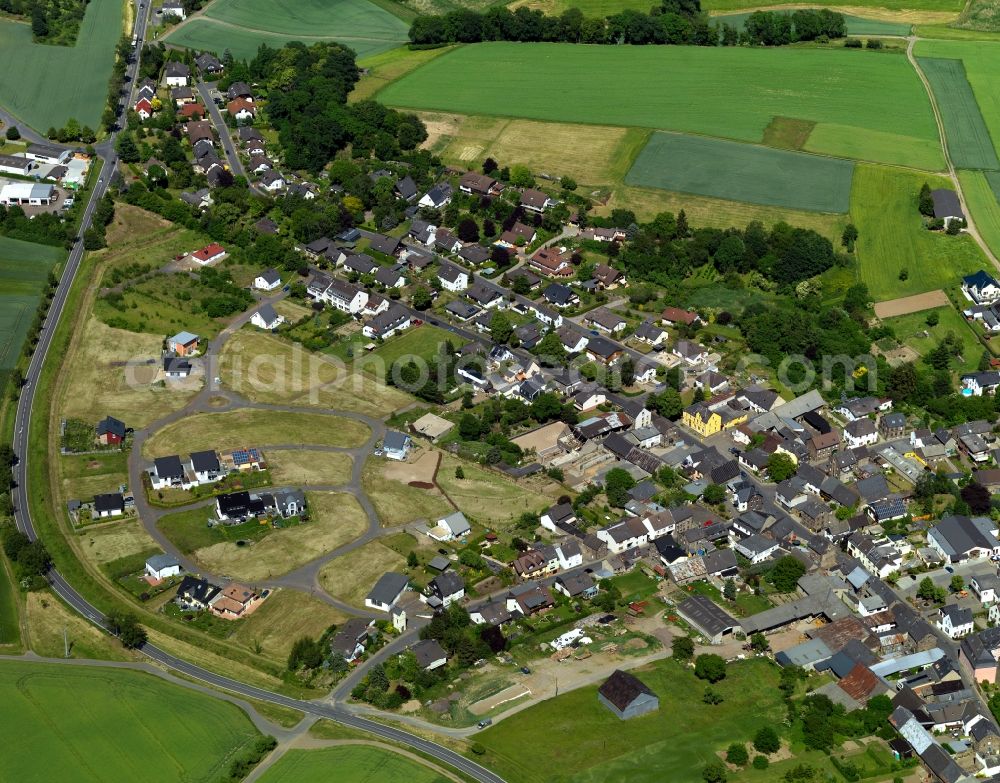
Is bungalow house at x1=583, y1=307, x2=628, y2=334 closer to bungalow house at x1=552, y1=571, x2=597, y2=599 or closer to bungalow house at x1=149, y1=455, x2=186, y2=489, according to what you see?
bungalow house at x1=552, y1=571, x2=597, y2=599

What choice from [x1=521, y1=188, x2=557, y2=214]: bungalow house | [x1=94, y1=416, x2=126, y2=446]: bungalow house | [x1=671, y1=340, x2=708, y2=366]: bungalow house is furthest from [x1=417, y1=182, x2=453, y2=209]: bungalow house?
[x1=94, y1=416, x2=126, y2=446]: bungalow house

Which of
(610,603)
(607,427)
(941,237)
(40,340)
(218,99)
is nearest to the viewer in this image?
(610,603)

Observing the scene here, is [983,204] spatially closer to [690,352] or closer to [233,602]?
[690,352]

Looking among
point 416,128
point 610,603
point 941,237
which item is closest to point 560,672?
point 610,603

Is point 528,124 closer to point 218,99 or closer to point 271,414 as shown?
point 218,99

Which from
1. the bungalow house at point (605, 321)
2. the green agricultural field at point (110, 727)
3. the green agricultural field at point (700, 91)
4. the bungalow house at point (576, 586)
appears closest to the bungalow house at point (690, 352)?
the bungalow house at point (605, 321)
